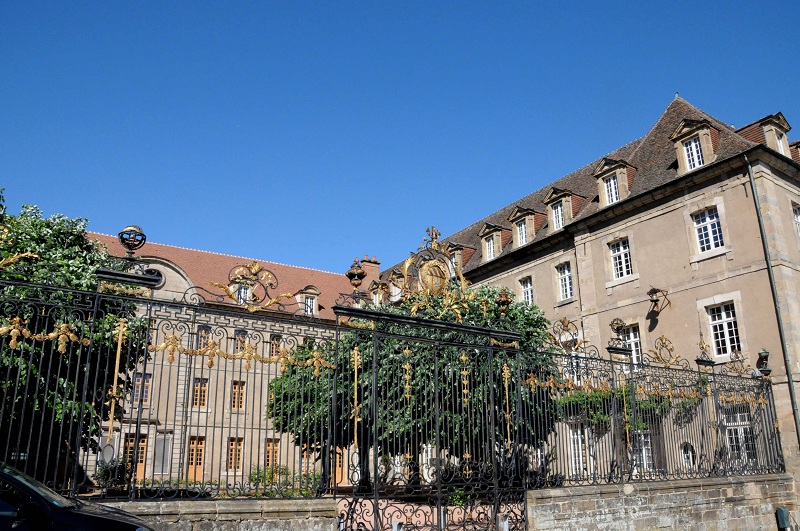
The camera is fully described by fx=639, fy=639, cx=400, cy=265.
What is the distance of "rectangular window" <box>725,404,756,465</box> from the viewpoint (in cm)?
1436

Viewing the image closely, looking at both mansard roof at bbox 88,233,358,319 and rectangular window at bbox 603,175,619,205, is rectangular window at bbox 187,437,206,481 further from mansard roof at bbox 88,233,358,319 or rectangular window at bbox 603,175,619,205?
rectangular window at bbox 603,175,619,205

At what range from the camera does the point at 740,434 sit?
14.8 m

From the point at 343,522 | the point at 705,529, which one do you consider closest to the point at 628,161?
the point at 705,529

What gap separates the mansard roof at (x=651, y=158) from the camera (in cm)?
2133

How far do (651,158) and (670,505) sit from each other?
1563 centimetres

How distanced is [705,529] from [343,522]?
793 cm

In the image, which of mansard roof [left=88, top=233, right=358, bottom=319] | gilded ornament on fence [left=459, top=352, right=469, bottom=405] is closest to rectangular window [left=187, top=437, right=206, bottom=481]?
gilded ornament on fence [left=459, top=352, right=469, bottom=405]

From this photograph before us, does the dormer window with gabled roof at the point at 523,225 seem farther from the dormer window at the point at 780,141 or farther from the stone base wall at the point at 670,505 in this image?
the stone base wall at the point at 670,505

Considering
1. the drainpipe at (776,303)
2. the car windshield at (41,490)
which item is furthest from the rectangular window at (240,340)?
the drainpipe at (776,303)

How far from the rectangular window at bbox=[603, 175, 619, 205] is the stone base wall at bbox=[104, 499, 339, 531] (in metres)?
19.5

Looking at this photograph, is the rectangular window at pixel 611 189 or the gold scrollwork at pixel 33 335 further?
the rectangular window at pixel 611 189

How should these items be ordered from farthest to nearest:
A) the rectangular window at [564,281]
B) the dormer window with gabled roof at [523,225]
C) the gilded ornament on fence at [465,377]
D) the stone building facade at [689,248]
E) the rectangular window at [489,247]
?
the rectangular window at [489,247] → the dormer window with gabled roof at [523,225] → the rectangular window at [564,281] → the stone building facade at [689,248] → the gilded ornament on fence at [465,377]

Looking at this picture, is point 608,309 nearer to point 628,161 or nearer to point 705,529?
point 628,161

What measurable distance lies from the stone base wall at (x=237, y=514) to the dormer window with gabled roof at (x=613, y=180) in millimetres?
19176
